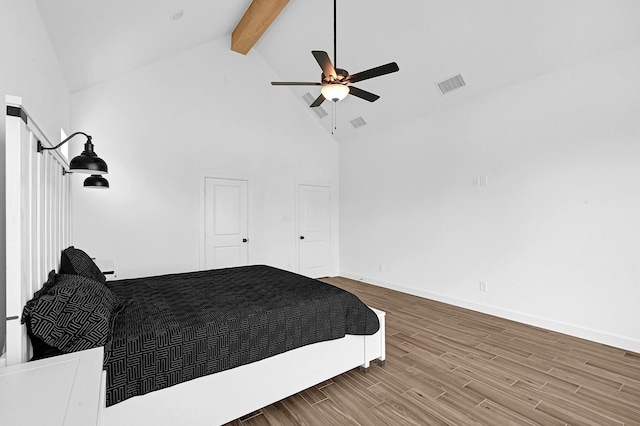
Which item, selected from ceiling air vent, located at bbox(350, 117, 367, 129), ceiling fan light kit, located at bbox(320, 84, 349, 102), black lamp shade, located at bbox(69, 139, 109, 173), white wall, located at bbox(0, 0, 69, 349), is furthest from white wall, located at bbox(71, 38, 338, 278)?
ceiling fan light kit, located at bbox(320, 84, 349, 102)

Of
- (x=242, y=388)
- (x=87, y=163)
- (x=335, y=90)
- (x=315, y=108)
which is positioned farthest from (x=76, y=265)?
(x=315, y=108)

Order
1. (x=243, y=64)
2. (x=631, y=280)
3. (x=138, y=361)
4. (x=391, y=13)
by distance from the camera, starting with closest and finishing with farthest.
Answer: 1. (x=138, y=361)
2. (x=631, y=280)
3. (x=391, y=13)
4. (x=243, y=64)

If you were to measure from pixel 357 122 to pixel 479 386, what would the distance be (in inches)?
181

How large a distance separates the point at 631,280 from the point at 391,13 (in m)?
3.80

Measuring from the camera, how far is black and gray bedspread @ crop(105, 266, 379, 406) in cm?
167

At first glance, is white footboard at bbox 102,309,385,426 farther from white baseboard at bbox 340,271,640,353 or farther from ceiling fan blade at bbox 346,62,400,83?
white baseboard at bbox 340,271,640,353

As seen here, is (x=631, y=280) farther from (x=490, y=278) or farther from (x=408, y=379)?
(x=408, y=379)

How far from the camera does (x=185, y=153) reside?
15.8 ft

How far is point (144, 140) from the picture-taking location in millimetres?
4453

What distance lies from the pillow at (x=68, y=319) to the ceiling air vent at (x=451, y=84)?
177 inches

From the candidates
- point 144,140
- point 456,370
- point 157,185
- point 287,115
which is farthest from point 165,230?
point 456,370

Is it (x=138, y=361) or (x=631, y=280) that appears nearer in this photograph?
(x=138, y=361)

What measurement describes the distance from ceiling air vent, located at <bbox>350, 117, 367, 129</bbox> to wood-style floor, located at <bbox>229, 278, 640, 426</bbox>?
3.75 m

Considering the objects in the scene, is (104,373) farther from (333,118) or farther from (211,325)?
(333,118)
